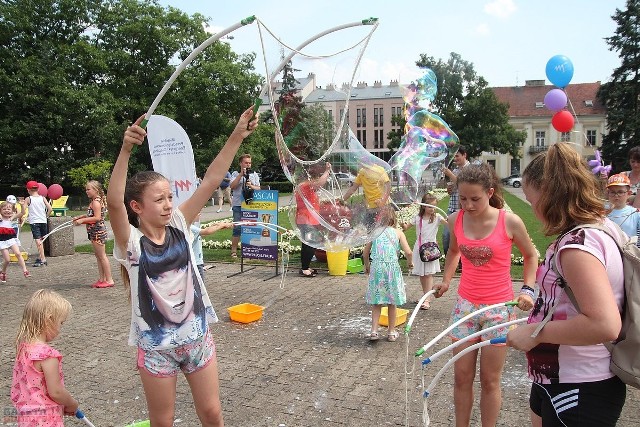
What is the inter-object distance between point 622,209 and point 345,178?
3.55m

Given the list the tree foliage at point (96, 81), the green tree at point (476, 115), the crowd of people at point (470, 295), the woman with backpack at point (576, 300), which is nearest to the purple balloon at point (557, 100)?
the crowd of people at point (470, 295)

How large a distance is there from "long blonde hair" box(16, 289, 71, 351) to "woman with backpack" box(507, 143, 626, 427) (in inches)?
97.3

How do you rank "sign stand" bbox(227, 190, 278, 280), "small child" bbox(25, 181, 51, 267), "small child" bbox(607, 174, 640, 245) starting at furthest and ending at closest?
"small child" bbox(25, 181, 51, 267) → "sign stand" bbox(227, 190, 278, 280) → "small child" bbox(607, 174, 640, 245)

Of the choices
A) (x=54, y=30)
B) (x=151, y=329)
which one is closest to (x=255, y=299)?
(x=151, y=329)

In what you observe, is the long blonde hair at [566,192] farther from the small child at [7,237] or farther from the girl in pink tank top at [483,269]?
the small child at [7,237]

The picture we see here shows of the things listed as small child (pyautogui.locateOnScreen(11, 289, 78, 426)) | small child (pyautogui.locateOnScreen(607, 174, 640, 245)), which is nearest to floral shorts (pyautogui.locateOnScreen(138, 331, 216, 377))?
small child (pyautogui.locateOnScreen(11, 289, 78, 426))

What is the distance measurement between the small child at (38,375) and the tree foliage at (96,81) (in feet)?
107

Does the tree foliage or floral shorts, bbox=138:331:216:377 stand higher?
the tree foliage

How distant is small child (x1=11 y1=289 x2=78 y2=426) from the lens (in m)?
2.91

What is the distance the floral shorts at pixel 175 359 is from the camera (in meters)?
2.71

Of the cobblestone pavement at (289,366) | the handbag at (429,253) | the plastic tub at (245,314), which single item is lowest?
the cobblestone pavement at (289,366)

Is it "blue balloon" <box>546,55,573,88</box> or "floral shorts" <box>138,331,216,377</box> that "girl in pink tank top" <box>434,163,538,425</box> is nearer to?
"floral shorts" <box>138,331,216,377</box>

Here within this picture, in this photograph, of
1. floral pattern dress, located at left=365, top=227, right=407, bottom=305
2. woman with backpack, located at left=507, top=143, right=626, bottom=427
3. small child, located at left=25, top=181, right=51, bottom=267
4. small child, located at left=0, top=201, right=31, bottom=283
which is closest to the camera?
woman with backpack, located at left=507, top=143, right=626, bottom=427

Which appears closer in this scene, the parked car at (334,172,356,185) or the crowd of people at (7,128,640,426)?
the crowd of people at (7,128,640,426)
